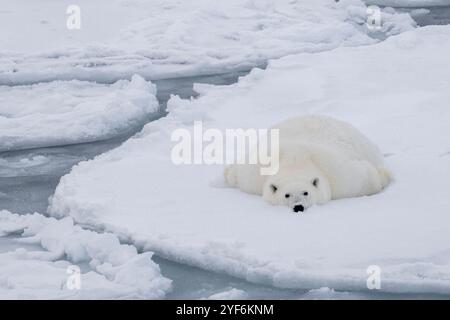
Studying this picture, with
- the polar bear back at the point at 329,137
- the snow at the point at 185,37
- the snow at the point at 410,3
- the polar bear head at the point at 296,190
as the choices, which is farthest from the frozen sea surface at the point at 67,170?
the snow at the point at 410,3

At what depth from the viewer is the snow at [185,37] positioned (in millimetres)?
9570

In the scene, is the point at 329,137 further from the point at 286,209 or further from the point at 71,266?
the point at 71,266

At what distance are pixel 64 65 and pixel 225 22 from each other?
2.35 metres

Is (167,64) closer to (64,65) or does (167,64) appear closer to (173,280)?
(64,65)

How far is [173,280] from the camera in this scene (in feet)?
15.1

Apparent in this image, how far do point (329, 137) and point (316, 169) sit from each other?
1.37ft

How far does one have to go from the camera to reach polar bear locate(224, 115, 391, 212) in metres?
5.32

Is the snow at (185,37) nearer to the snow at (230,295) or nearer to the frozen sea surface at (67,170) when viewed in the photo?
the frozen sea surface at (67,170)

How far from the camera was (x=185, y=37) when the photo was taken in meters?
10.6

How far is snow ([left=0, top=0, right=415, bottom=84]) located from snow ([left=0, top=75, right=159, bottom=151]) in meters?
0.49

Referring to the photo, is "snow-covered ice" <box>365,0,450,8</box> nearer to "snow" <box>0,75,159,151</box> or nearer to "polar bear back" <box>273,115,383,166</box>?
"snow" <box>0,75,159,151</box>

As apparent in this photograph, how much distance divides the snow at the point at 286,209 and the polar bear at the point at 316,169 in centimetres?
8

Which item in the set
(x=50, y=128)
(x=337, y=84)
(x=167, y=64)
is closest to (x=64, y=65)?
(x=167, y=64)

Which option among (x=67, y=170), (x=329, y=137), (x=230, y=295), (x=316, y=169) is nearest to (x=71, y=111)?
(x=67, y=170)
